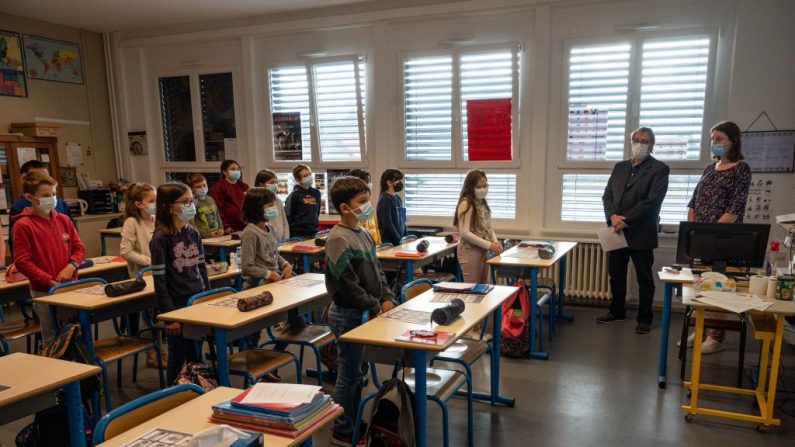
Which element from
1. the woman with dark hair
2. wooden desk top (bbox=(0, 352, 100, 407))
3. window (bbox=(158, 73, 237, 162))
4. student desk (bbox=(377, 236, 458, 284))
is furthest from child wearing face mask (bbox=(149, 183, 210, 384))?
window (bbox=(158, 73, 237, 162))

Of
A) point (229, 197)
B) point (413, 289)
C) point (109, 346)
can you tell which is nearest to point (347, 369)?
point (413, 289)

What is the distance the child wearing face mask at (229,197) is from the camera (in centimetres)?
568

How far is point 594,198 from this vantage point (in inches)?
210

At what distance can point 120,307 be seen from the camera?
10.3 ft

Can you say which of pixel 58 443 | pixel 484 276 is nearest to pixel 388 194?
pixel 484 276

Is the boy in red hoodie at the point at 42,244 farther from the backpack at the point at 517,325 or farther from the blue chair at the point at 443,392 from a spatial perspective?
the backpack at the point at 517,325

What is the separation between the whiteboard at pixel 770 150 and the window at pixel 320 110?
3.94 m

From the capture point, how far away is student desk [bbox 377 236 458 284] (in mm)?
4211

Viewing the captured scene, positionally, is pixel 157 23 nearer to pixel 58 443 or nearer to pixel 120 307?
pixel 120 307

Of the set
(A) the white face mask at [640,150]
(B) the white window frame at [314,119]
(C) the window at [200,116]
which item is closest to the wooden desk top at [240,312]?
(A) the white face mask at [640,150]

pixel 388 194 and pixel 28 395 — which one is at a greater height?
pixel 388 194

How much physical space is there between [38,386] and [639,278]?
431 centimetres

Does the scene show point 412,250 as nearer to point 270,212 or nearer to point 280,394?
point 270,212

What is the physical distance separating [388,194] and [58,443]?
3.17m
